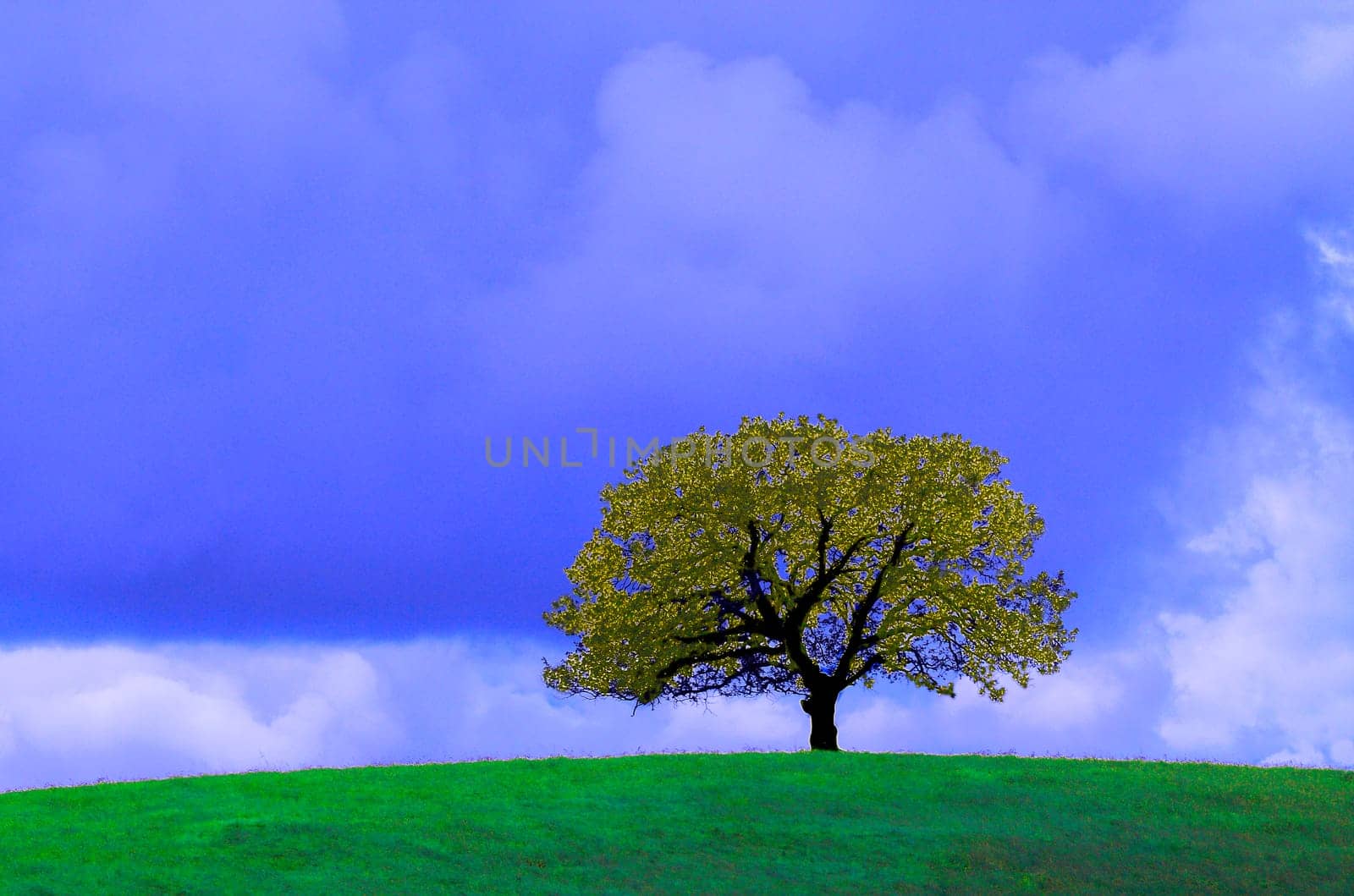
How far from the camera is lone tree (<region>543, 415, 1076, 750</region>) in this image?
4022 cm

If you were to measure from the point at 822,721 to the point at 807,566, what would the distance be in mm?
5153

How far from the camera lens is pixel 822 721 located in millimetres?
40781

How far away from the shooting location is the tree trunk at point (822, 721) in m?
40.5

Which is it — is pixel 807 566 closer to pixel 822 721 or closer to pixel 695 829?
pixel 822 721

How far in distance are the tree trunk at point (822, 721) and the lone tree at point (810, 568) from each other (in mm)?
53

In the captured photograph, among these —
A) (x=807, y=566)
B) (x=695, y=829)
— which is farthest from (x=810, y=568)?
(x=695, y=829)

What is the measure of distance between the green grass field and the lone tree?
6.03 meters

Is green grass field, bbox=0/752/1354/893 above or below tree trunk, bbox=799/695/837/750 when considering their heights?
below

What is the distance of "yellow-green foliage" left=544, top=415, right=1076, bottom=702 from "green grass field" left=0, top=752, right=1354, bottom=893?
609 centimetres

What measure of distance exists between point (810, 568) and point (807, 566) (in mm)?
229

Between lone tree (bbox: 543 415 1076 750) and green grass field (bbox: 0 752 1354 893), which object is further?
lone tree (bbox: 543 415 1076 750)

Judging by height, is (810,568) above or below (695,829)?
above

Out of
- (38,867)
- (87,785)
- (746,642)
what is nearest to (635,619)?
(746,642)

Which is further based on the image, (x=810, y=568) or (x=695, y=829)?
(x=810, y=568)
